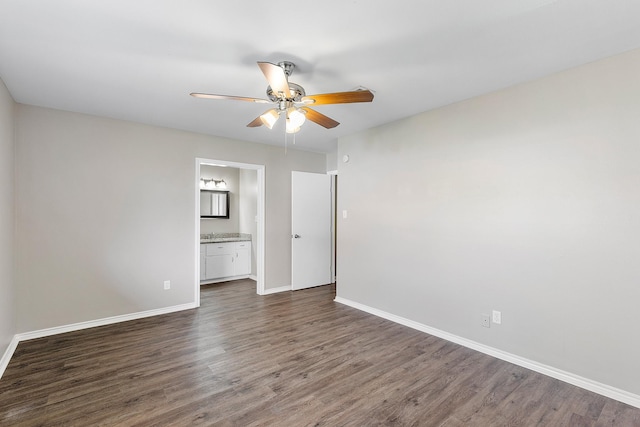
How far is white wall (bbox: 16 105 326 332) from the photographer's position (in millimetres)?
3143

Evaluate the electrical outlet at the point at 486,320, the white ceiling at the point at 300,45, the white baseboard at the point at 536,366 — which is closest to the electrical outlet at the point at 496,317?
the electrical outlet at the point at 486,320

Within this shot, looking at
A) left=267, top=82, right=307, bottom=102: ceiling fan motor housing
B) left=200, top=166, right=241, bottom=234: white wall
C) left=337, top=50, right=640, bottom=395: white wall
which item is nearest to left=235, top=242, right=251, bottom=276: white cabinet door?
left=200, top=166, right=241, bottom=234: white wall

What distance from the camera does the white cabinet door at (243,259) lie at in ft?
19.3

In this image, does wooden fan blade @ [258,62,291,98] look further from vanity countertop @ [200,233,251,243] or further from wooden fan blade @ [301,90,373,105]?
vanity countertop @ [200,233,251,243]

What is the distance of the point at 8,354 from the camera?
2688mm

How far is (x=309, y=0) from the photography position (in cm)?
163

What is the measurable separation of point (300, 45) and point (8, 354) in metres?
3.60

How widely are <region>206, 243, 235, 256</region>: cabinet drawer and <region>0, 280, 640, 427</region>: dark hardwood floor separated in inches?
85.2

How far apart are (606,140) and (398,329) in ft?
8.14

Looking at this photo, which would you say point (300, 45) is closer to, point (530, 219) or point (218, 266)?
point (530, 219)

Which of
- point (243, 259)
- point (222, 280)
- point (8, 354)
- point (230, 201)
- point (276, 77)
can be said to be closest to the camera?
point (276, 77)

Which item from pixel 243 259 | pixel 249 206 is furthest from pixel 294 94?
pixel 243 259

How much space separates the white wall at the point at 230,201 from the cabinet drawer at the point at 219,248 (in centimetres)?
62

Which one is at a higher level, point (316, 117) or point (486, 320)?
point (316, 117)
